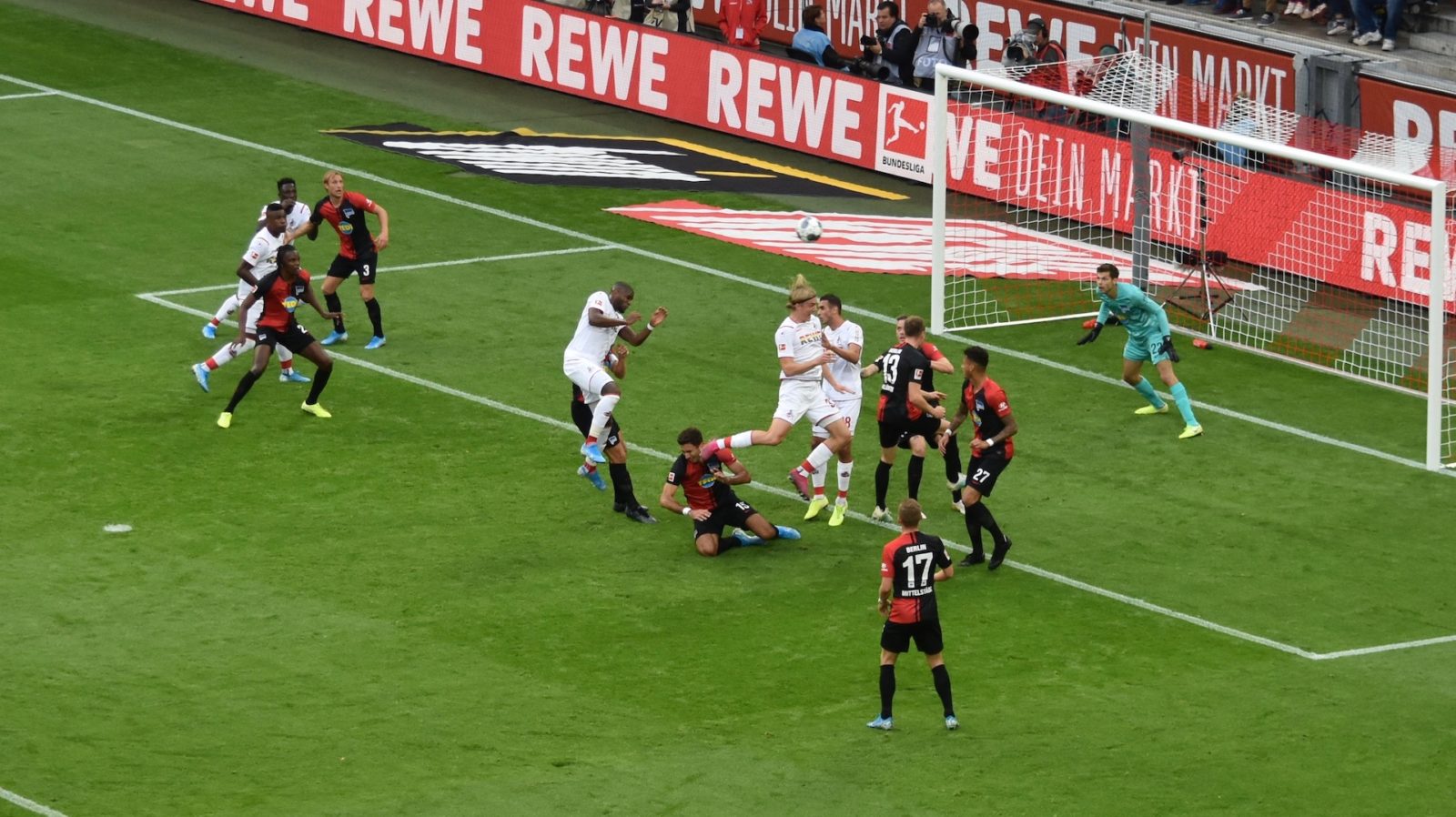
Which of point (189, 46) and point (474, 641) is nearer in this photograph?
point (474, 641)

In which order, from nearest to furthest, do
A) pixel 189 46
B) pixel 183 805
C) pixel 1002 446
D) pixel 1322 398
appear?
pixel 183 805, pixel 1002 446, pixel 1322 398, pixel 189 46

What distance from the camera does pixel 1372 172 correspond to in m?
25.0

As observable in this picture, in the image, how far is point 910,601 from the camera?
56.7ft

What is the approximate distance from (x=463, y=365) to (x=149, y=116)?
13010 millimetres

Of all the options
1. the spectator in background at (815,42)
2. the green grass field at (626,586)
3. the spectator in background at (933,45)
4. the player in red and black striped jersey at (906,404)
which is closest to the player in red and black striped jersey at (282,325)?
the green grass field at (626,586)

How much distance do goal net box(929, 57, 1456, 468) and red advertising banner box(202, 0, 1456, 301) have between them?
34mm

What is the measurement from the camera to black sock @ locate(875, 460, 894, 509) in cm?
2214

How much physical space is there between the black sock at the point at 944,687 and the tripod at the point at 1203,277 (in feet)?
39.9

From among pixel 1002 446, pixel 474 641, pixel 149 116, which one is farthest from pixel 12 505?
pixel 149 116

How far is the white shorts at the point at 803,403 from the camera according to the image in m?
22.1

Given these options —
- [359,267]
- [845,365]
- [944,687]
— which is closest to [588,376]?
[845,365]

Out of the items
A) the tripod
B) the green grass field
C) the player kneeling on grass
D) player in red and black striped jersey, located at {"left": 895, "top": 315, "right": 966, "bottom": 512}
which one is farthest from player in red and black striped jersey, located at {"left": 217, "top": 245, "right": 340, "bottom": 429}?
the tripod

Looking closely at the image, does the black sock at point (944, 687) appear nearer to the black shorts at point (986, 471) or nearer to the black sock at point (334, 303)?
the black shorts at point (986, 471)

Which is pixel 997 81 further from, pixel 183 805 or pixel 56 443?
pixel 183 805
